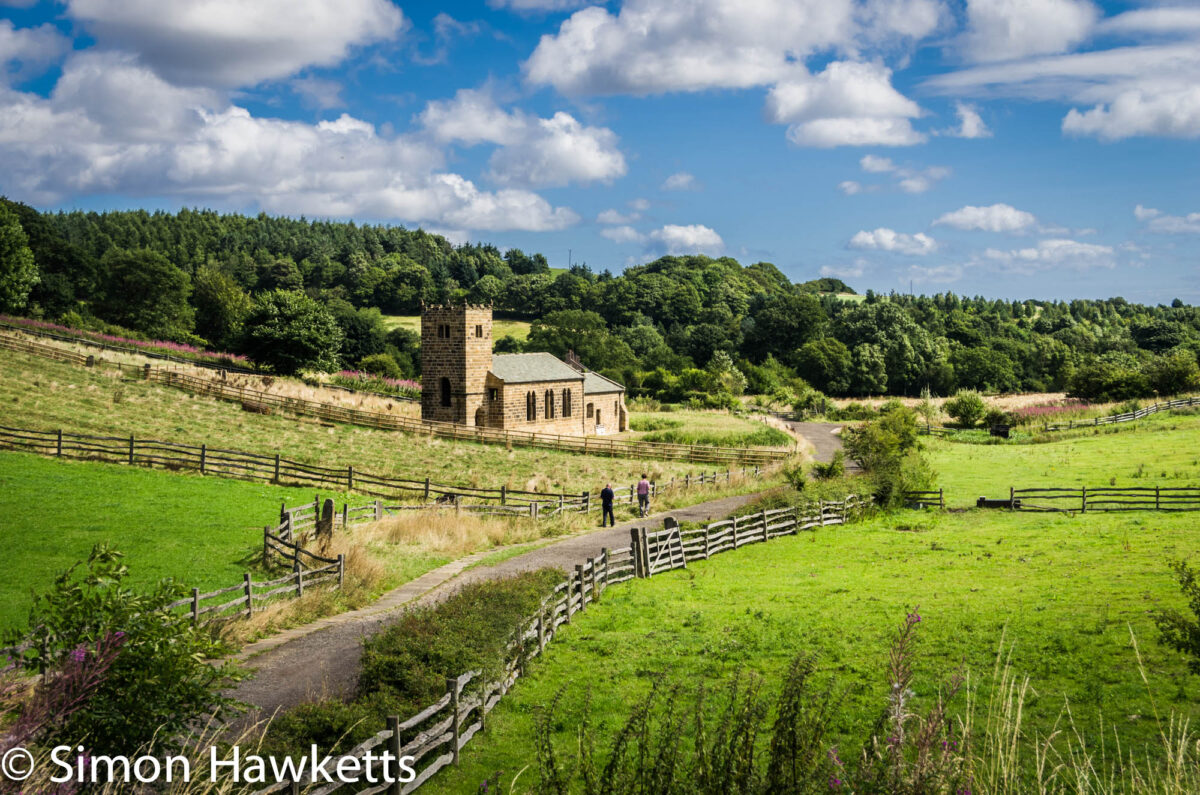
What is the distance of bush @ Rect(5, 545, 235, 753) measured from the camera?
692cm

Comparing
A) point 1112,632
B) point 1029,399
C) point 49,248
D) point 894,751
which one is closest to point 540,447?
point 1112,632

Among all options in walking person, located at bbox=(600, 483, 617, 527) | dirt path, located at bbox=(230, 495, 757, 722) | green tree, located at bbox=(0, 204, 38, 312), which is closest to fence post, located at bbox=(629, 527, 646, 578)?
dirt path, located at bbox=(230, 495, 757, 722)

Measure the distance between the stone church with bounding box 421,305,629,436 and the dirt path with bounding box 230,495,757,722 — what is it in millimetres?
28585

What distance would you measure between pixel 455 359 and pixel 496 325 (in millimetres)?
81146

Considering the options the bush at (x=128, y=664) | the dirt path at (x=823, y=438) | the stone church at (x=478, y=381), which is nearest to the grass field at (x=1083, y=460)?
the dirt path at (x=823, y=438)

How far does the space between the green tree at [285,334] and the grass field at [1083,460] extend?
4410 cm

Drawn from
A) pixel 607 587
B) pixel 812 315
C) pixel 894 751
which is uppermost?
pixel 812 315

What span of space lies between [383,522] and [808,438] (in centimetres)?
4095

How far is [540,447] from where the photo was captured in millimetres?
49875

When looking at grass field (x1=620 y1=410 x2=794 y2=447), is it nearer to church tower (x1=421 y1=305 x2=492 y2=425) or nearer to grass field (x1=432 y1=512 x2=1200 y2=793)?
church tower (x1=421 y1=305 x2=492 y2=425)

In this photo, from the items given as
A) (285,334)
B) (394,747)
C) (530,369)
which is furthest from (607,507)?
(285,334)

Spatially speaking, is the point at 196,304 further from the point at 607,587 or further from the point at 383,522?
the point at 607,587

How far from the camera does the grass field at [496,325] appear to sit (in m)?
120

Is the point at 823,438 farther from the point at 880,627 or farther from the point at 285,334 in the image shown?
the point at 880,627
